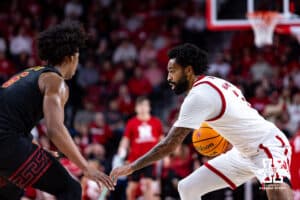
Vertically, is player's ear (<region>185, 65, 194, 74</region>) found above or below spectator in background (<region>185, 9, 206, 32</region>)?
above

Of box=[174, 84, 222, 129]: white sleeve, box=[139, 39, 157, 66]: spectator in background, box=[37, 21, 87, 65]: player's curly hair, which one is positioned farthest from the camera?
box=[139, 39, 157, 66]: spectator in background

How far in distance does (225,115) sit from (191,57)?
2.01ft

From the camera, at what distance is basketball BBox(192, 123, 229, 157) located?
5555 millimetres

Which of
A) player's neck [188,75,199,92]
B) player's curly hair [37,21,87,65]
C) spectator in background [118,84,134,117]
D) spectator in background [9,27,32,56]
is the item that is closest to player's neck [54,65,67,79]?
player's curly hair [37,21,87,65]

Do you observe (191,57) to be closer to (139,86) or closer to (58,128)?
(58,128)

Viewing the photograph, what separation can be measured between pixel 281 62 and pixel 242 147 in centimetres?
890

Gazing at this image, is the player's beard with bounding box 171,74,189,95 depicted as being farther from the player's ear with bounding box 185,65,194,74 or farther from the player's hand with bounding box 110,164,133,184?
the player's hand with bounding box 110,164,133,184

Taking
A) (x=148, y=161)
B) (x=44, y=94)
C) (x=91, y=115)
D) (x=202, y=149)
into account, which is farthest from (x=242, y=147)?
(x=91, y=115)

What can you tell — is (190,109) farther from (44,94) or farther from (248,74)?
(248,74)

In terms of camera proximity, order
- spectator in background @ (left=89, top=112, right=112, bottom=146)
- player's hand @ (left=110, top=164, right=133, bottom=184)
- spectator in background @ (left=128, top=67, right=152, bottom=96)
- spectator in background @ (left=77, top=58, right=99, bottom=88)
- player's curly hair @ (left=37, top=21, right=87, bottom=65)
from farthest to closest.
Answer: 1. spectator in background @ (left=77, top=58, right=99, bottom=88)
2. spectator in background @ (left=128, top=67, right=152, bottom=96)
3. spectator in background @ (left=89, top=112, right=112, bottom=146)
4. player's hand @ (left=110, top=164, right=133, bottom=184)
5. player's curly hair @ (left=37, top=21, right=87, bottom=65)

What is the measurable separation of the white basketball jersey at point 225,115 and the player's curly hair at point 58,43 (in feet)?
3.46

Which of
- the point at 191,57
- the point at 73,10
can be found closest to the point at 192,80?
the point at 191,57

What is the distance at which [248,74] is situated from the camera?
13.5 metres

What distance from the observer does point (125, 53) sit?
1515cm
